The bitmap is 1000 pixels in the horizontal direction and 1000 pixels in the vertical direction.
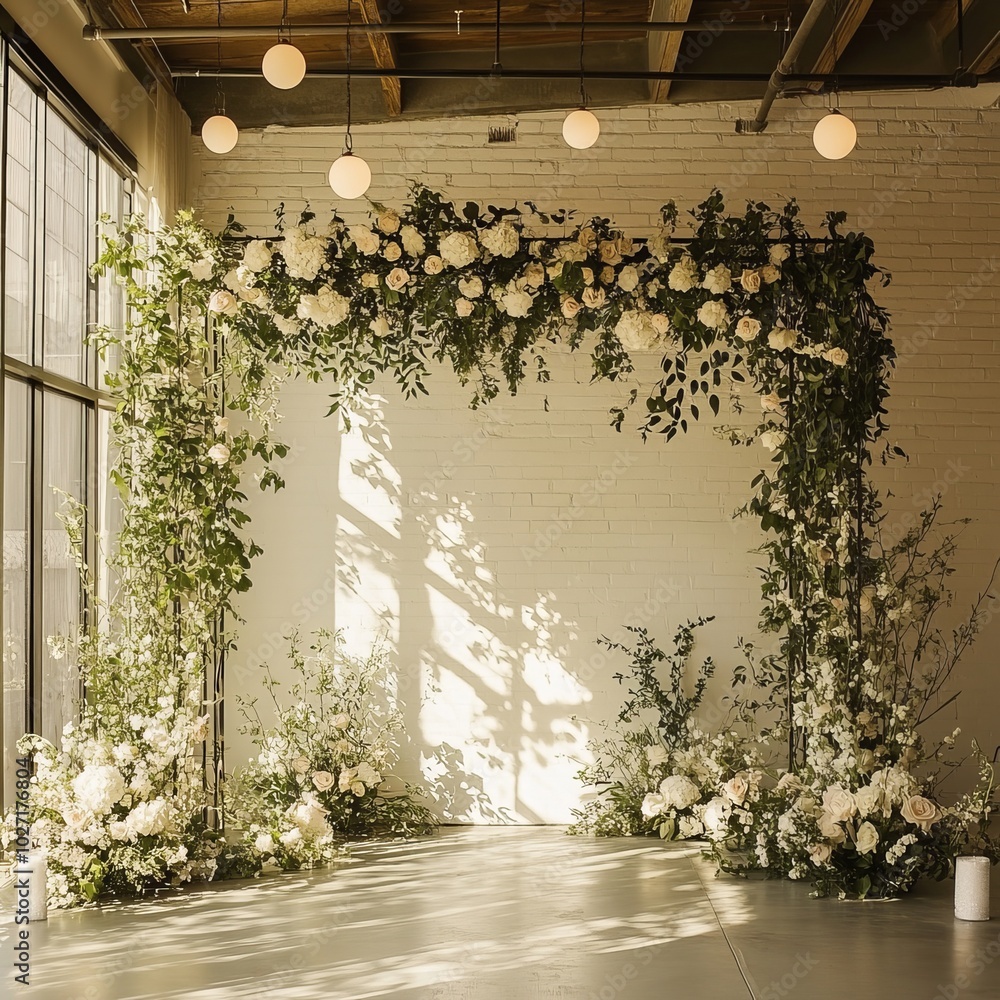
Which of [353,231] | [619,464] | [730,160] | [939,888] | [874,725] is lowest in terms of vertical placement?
[939,888]

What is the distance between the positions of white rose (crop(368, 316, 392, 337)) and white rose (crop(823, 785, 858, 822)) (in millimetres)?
2784

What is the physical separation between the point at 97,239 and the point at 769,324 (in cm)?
329

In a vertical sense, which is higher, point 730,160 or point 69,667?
point 730,160

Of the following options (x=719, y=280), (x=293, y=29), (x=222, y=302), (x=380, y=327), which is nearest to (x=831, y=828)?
(x=719, y=280)

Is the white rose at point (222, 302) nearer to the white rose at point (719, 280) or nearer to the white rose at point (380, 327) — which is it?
the white rose at point (380, 327)

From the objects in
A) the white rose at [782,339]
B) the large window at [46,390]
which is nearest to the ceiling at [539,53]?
the large window at [46,390]

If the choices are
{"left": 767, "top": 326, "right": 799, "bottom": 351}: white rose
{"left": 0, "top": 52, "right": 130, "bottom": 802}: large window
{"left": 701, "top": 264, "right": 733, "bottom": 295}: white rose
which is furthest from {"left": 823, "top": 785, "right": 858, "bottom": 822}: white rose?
{"left": 0, "top": 52, "right": 130, "bottom": 802}: large window

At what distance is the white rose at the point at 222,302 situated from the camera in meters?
4.79

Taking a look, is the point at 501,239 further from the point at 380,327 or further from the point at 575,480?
the point at 575,480

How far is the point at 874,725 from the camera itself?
481cm

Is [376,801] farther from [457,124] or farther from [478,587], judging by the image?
[457,124]

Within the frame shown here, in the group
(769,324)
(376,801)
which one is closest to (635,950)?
(376,801)

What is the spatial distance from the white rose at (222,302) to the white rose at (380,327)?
63cm

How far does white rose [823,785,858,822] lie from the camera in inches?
178
